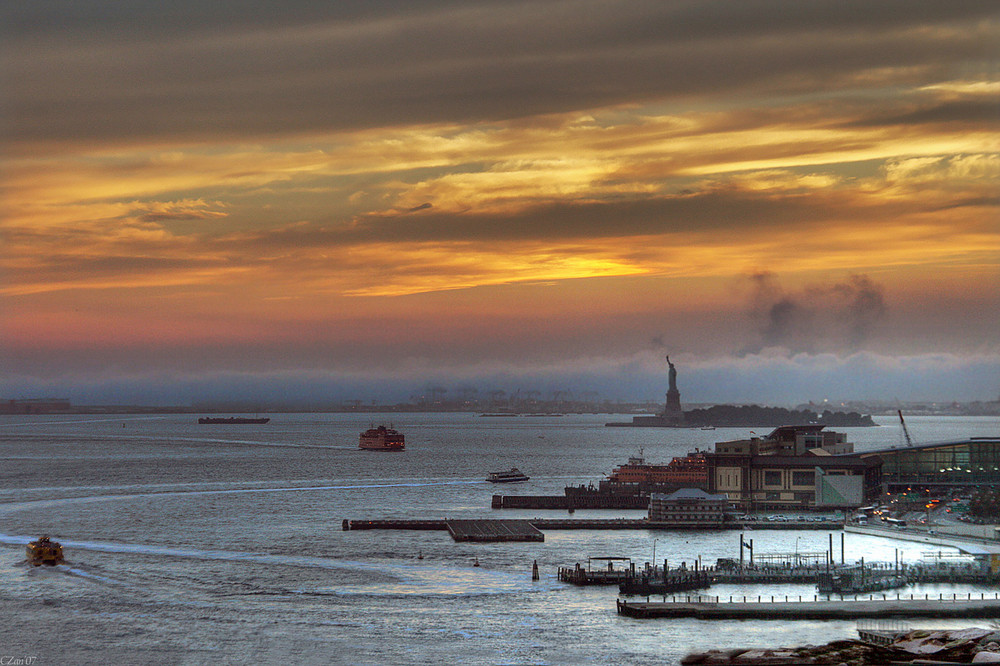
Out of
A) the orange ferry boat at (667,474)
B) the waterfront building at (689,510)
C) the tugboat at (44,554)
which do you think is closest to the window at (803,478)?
the waterfront building at (689,510)

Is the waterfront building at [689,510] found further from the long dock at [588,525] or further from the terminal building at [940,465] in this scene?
the terminal building at [940,465]

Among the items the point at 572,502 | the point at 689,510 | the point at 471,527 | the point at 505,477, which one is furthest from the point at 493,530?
the point at 505,477

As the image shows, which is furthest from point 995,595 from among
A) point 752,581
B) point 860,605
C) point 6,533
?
point 6,533

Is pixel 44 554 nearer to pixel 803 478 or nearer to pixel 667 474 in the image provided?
pixel 803 478

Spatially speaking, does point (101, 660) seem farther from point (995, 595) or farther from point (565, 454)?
point (565, 454)

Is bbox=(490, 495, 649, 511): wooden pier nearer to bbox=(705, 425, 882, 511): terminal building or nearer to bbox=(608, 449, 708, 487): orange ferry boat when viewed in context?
bbox=(705, 425, 882, 511): terminal building

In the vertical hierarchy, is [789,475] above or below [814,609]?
above
